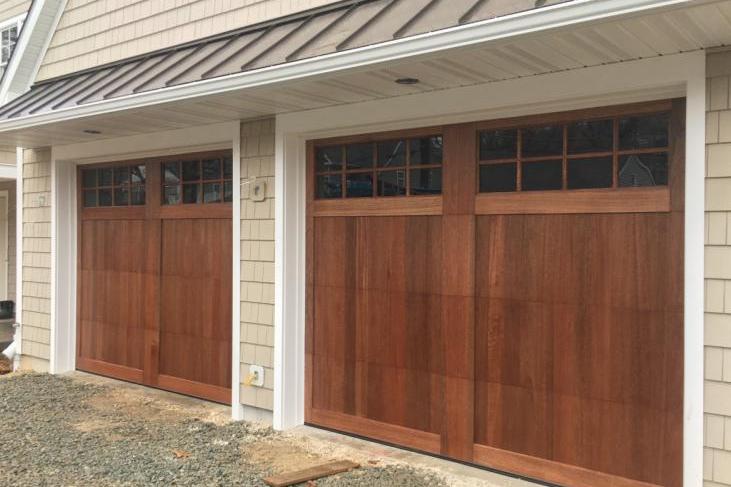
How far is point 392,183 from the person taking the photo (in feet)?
16.8

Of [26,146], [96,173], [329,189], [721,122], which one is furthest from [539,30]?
[26,146]

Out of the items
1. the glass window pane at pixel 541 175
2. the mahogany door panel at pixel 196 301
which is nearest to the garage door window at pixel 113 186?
the mahogany door panel at pixel 196 301

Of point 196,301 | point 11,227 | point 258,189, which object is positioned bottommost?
point 196,301

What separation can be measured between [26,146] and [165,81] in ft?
11.0

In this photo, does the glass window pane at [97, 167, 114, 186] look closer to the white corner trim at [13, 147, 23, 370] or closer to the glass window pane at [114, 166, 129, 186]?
the glass window pane at [114, 166, 129, 186]

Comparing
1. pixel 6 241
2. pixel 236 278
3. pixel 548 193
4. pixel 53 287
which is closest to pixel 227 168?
pixel 236 278

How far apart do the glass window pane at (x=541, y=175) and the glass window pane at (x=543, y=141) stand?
0.07 m

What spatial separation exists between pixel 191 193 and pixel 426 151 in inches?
110

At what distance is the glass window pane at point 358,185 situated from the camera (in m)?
5.26

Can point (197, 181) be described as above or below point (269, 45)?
below

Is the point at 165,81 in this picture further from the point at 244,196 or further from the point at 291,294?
the point at 291,294

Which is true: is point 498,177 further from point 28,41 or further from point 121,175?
point 28,41

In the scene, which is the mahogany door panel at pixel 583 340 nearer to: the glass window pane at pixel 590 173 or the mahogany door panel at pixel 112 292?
the glass window pane at pixel 590 173

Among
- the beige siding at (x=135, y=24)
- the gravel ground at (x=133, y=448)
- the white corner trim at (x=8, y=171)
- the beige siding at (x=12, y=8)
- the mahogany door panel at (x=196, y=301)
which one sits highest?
the beige siding at (x=12, y=8)
